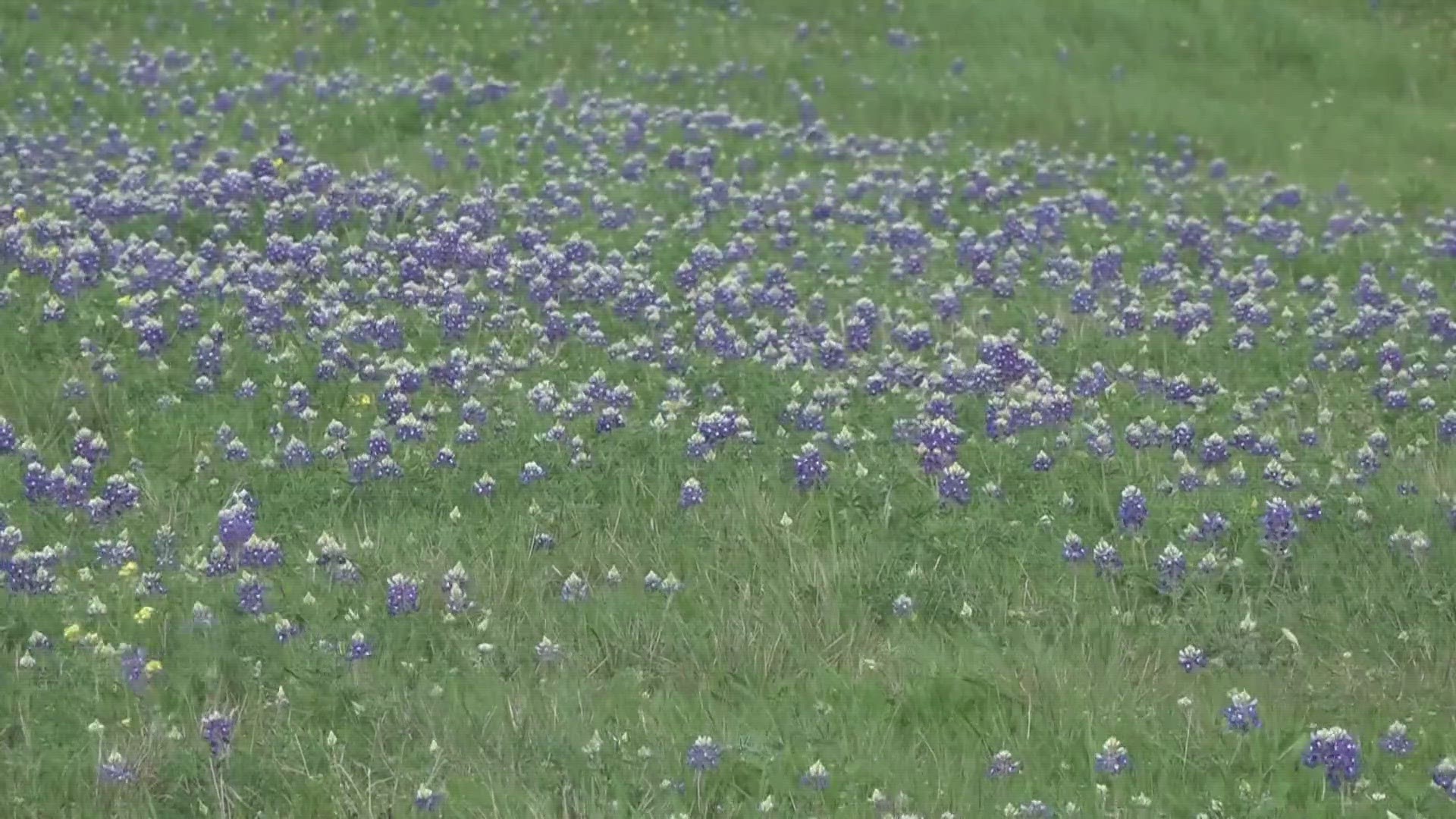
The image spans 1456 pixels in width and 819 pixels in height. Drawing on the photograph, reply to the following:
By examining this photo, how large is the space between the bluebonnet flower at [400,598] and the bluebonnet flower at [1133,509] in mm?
2456

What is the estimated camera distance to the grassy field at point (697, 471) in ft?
17.3

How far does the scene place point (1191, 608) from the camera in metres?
6.16

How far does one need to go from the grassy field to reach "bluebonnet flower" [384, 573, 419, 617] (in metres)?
0.02

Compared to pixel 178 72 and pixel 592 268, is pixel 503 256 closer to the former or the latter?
pixel 592 268

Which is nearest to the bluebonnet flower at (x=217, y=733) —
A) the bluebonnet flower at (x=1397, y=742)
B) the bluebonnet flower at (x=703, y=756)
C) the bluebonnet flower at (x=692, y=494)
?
the bluebonnet flower at (x=703, y=756)

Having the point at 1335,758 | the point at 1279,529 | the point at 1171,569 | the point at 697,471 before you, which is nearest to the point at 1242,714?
the point at 1335,758

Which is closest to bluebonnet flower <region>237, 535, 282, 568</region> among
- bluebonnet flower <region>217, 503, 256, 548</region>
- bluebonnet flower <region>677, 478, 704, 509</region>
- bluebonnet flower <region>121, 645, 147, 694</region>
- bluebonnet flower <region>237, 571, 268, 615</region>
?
bluebonnet flower <region>217, 503, 256, 548</region>

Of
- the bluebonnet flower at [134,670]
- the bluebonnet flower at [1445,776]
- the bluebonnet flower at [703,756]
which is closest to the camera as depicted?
the bluebonnet flower at [1445,776]

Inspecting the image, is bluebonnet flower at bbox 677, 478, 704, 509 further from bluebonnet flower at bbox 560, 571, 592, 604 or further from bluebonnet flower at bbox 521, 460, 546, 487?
bluebonnet flower at bbox 560, 571, 592, 604

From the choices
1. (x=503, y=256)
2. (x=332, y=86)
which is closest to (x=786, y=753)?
(x=503, y=256)

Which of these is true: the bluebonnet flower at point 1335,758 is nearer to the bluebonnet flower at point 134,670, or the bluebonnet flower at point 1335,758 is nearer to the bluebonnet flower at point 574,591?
the bluebonnet flower at point 574,591

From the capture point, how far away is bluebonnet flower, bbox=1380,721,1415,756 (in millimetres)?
5176

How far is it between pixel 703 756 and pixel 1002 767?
0.81m

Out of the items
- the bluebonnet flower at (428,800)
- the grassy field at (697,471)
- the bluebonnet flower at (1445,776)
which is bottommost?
the grassy field at (697,471)
